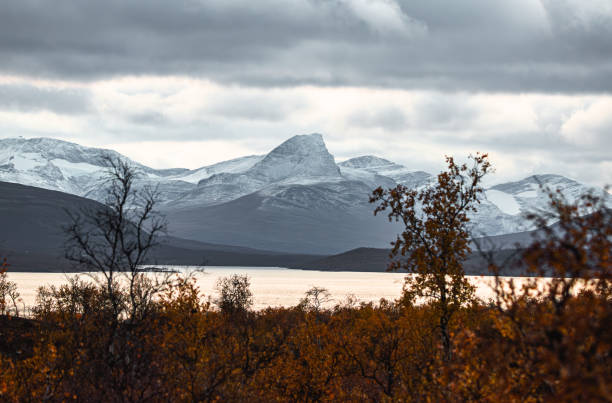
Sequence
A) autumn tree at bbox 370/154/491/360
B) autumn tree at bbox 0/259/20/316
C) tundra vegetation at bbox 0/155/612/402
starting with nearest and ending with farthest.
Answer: tundra vegetation at bbox 0/155/612/402
autumn tree at bbox 0/259/20/316
autumn tree at bbox 370/154/491/360

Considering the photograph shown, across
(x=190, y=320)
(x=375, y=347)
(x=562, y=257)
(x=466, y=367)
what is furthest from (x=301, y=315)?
(x=562, y=257)

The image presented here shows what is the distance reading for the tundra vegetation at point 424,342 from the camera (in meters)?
12.9

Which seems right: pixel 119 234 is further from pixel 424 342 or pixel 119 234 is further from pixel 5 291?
pixel 5 291

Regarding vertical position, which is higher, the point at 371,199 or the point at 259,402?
the point at 371,199

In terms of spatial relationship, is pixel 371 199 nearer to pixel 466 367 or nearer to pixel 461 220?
pixel 461 220

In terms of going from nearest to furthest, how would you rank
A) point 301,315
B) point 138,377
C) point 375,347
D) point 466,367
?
point 466,367 < point 138,377 < point 375,347 < point 301,315

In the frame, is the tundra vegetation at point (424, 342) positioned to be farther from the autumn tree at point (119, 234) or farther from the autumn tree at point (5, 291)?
the autumn tree at point (5, 291)

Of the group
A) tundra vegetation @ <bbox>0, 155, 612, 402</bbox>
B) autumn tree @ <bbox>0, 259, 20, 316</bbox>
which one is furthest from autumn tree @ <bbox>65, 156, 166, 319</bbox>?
autumn tree @ <bbox>0, 259, 20, 316</bbox>

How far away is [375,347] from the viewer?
5350 cm

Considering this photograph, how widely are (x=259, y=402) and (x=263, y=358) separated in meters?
3.15

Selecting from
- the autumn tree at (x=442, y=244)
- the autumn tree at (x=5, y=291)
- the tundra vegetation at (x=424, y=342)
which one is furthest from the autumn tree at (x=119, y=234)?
the autumn tree at (x=442, y=244)

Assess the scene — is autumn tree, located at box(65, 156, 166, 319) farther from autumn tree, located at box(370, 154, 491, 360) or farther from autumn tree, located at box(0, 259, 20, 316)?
autumn tree, located at box(370, 154, 491, 360)

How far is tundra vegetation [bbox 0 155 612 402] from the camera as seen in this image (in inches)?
508

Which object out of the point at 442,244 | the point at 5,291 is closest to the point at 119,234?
the point at 442,244
